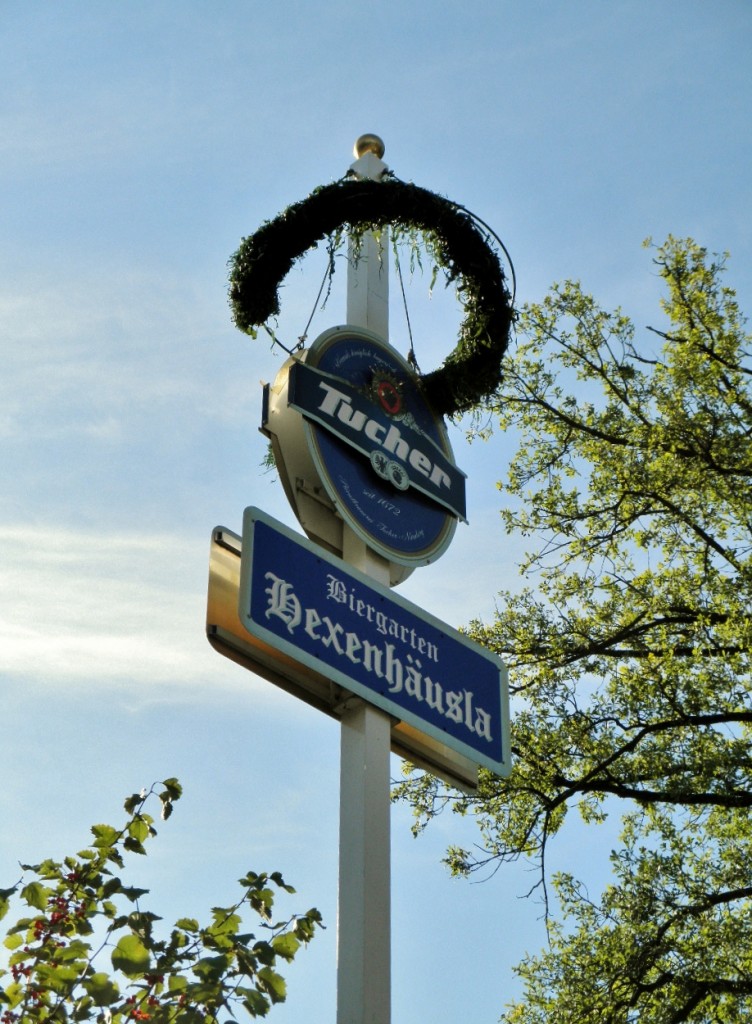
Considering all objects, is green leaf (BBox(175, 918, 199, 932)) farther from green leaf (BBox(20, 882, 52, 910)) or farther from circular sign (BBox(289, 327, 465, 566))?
circular sign (BBox(289, 327, 465, 566))

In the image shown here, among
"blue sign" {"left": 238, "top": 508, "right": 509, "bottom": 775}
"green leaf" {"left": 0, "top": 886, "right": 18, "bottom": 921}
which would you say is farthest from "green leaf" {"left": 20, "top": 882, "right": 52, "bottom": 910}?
"blue sign" {"left": 238, "top": 508, "right": 509, "bottom": 775}

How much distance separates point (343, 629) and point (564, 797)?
6579mm

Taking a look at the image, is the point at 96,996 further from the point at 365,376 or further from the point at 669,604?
the point at 669,604

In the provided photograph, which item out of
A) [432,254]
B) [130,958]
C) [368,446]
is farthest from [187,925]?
[432,254]

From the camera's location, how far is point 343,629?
617 centimetres

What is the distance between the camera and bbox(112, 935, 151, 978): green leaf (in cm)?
497

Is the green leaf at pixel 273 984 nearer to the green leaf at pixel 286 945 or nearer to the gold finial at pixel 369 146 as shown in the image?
the green leaf at pixel 286 945

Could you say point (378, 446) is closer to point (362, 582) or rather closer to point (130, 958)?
point (362, 582)

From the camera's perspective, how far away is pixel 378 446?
Result: 23.9ft

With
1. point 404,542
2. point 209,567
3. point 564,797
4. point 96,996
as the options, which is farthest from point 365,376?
point 564,797

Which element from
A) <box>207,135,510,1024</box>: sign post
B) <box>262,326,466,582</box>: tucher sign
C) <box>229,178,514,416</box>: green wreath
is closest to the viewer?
<box>207,135,510,1024</box>: sign post

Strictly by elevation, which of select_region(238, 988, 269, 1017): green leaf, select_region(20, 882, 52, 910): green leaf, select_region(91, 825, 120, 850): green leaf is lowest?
select_region(238, 988, 269, 1017): green leaf

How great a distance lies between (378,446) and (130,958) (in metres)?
3.06

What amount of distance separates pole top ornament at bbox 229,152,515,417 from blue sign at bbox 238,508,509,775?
1.68 meters
